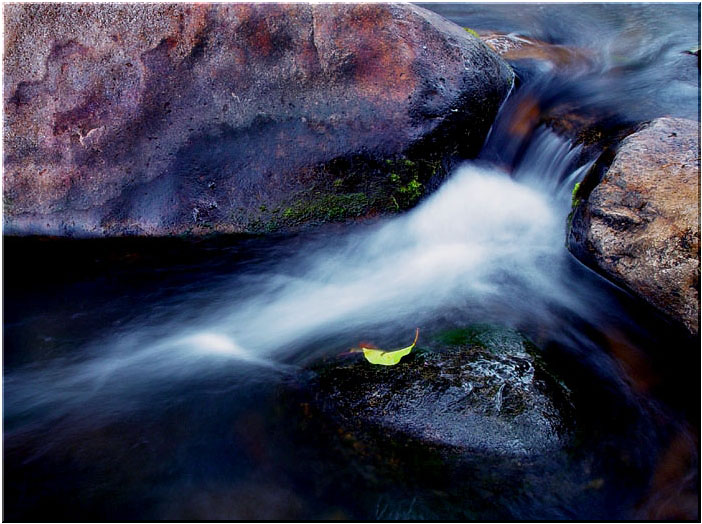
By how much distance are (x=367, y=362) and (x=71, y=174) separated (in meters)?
3.59

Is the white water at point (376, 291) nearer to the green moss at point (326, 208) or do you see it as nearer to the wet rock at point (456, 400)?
the green moss at point (326, 208)

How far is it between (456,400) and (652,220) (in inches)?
89.5

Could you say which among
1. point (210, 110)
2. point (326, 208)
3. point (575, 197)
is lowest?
point (326, 208)

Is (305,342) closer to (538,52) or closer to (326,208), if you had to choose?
(326,208)

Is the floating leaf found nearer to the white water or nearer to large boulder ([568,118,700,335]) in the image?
the white water

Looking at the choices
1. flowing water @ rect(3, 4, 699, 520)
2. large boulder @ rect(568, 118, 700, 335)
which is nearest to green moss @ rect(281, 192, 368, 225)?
flowing water @ rect(3, 4, 699, 520)

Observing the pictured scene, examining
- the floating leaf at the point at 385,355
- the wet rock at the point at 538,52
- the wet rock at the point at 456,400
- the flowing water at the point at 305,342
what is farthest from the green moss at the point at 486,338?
the wet rock at the point at 538,52

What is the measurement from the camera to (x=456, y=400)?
10.9ft

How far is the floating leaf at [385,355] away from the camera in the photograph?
363 centimetres

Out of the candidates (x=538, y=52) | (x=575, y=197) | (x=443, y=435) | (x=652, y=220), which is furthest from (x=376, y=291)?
(x=538, y=52)

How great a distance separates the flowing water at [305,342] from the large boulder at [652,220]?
302 mm

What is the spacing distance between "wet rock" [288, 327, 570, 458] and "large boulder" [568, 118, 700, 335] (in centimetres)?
134

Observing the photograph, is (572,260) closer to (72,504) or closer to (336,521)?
(336,521)

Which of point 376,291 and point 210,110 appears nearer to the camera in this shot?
point 376,291
